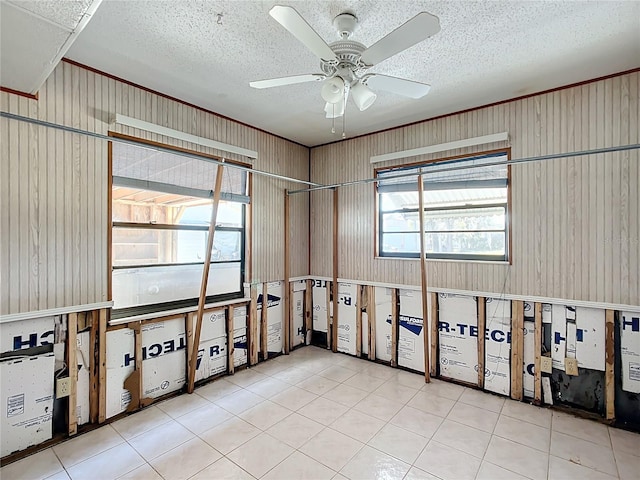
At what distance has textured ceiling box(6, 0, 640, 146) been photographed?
1962 mm

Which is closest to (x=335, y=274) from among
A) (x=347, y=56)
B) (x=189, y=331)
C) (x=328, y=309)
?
(x=328, y=309)

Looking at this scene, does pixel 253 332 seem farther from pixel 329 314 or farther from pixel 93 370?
pixel 93 370

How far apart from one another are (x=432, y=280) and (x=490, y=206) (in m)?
1.01

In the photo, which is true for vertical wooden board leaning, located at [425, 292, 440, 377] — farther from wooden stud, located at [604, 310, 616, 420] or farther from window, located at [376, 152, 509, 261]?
wooden stud, located at [604, 310, 616, 420]

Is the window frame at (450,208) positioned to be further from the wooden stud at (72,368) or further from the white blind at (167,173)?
the wooden stud at (72,368)

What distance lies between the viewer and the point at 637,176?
2.65m

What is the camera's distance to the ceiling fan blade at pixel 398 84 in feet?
6.99

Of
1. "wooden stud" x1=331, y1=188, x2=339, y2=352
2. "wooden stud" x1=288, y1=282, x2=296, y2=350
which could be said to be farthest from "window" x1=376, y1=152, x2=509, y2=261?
"wooden stud" x1=288, y1=282, x2=296, y2=350

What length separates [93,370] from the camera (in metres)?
2.69

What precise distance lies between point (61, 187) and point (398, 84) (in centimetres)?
265

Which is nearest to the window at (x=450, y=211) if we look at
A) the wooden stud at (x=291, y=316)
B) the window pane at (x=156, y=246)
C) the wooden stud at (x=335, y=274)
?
the wooden stud at (x=335, y=274)

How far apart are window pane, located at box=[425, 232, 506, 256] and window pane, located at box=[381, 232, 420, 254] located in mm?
140

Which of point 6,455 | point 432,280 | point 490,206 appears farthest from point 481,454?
point 6,455

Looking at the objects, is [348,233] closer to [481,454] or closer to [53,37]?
[481,454]
